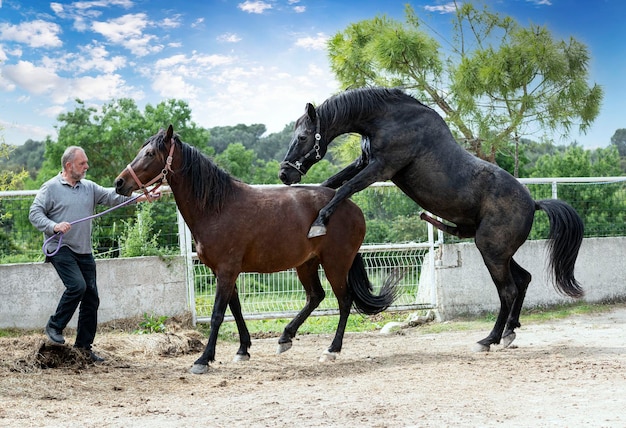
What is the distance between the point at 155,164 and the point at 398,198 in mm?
4240

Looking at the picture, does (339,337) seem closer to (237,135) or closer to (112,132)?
(112,132)

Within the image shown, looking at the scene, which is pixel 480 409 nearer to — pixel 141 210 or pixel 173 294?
pixel 173 294

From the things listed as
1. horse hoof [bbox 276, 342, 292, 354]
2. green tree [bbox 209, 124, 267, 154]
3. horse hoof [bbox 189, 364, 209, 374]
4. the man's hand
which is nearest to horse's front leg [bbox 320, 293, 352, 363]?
horse hoof [bbox 276, 342, 292, 354]

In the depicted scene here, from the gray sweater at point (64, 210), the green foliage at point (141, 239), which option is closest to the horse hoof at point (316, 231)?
the gray sweater at point (64, 210)

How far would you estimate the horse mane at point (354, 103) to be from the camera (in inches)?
262

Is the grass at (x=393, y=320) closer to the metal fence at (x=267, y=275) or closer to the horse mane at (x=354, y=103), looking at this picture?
the metal fence at (x=267, y=275)

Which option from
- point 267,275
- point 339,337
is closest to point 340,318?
point 339,337

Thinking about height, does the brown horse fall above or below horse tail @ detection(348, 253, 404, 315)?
above

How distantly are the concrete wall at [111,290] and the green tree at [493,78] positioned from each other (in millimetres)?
6481

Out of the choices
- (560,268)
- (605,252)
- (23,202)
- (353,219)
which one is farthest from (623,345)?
(23,202)

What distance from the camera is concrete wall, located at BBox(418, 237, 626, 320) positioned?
9.38 m

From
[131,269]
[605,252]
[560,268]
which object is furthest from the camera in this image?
[605,252]

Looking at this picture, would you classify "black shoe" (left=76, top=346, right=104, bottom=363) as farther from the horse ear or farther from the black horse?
the horse ear

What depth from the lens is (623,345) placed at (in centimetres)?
700
